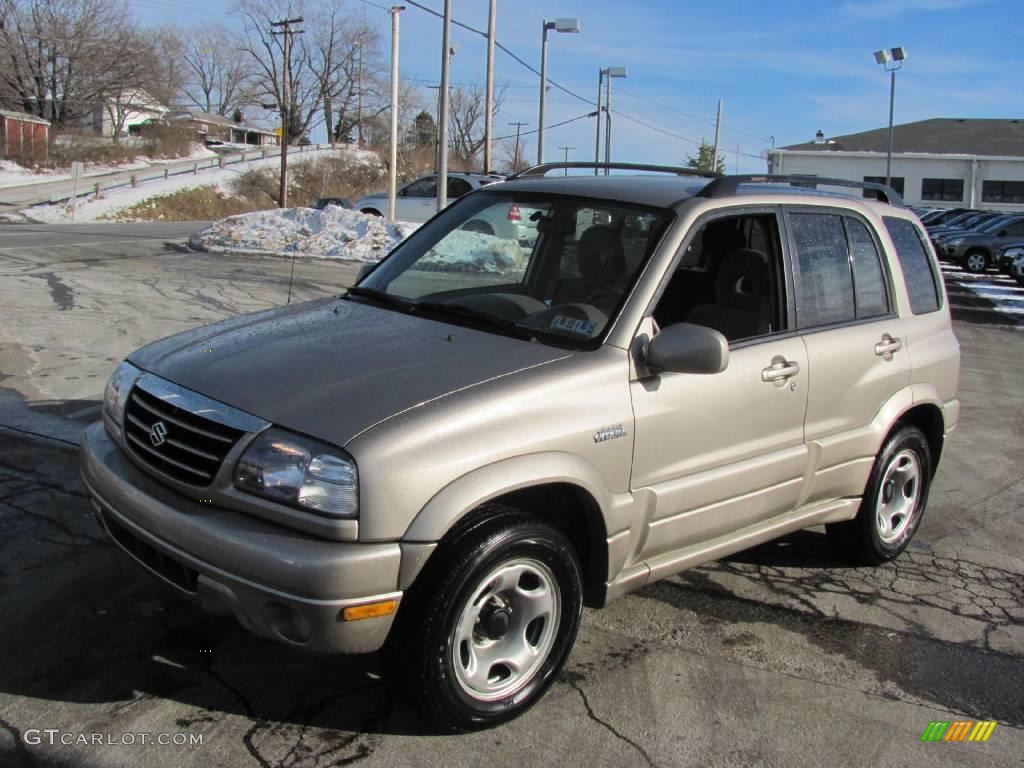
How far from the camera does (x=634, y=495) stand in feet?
11.7

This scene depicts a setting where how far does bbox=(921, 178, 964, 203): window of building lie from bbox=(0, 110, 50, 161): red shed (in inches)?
2034

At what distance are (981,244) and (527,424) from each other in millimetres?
28901

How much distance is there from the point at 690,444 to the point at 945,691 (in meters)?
1.41

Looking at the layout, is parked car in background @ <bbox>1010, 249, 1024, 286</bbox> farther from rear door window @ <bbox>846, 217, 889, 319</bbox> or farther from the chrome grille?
the chrome grille

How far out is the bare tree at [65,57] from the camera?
63.1m

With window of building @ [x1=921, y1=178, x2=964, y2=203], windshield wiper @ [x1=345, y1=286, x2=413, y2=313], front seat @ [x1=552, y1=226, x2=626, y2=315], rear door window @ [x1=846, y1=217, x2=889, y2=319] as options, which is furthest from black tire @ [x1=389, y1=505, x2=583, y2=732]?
window of building @ [x1=921, y1=178, x2=964, y2=203]

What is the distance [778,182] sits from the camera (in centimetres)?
467

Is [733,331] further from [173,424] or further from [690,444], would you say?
[173,424]

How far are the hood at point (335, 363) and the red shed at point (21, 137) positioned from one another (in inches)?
2219

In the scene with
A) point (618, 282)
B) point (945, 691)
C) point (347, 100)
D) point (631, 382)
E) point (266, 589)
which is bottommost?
point (945, 691)

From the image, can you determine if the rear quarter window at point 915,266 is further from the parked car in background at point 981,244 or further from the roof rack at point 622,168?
the parked car in background at point 981,244

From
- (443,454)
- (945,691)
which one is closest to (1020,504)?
(945,691)

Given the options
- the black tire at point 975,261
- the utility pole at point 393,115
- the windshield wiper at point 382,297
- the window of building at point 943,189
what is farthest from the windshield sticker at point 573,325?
the window of building at point 943,189

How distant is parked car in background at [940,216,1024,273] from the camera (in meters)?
28.1
